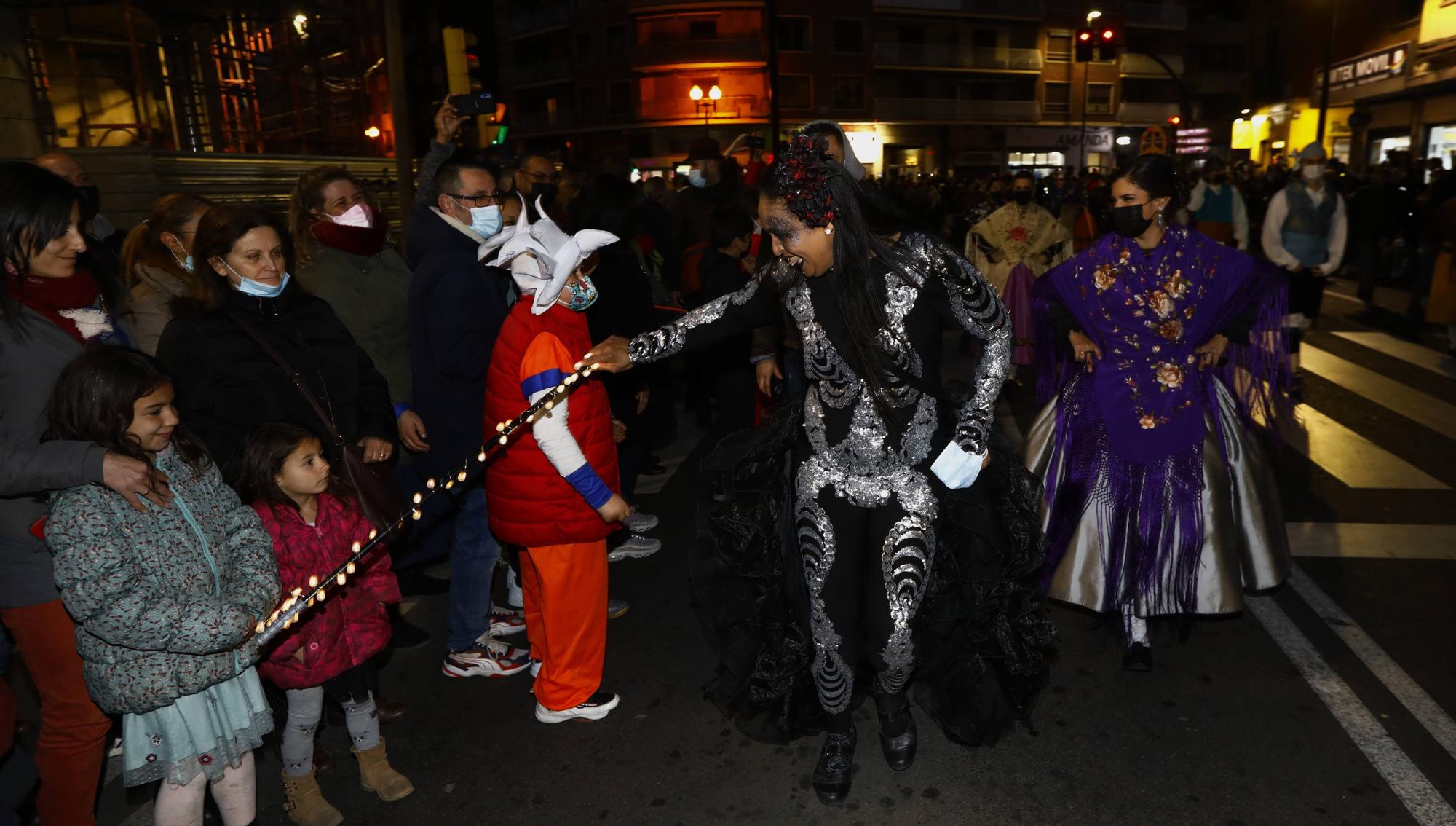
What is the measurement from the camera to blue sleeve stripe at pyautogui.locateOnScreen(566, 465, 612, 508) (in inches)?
131

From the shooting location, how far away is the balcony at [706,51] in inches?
1697

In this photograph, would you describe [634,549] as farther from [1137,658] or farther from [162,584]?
[162,584]

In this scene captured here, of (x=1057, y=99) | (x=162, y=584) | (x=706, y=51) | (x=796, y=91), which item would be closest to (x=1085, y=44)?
(x=162, y=584)

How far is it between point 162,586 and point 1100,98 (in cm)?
5819

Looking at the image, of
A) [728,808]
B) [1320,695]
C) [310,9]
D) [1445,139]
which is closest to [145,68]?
[310,9]

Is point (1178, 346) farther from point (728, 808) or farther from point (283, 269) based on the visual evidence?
point (283, 269)

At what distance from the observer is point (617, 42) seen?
45188 mm

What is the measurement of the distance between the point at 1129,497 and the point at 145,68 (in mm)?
10959

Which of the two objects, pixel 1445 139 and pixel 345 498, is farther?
pixel 1445 139

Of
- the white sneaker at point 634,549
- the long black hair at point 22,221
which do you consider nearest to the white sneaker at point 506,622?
the white sneaker at point 634,549

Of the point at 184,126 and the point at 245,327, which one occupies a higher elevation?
the point at 184,126

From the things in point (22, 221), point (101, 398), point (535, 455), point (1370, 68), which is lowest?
point (535, 455)

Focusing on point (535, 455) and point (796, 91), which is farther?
point (796, 91)

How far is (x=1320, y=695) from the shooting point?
376cm
